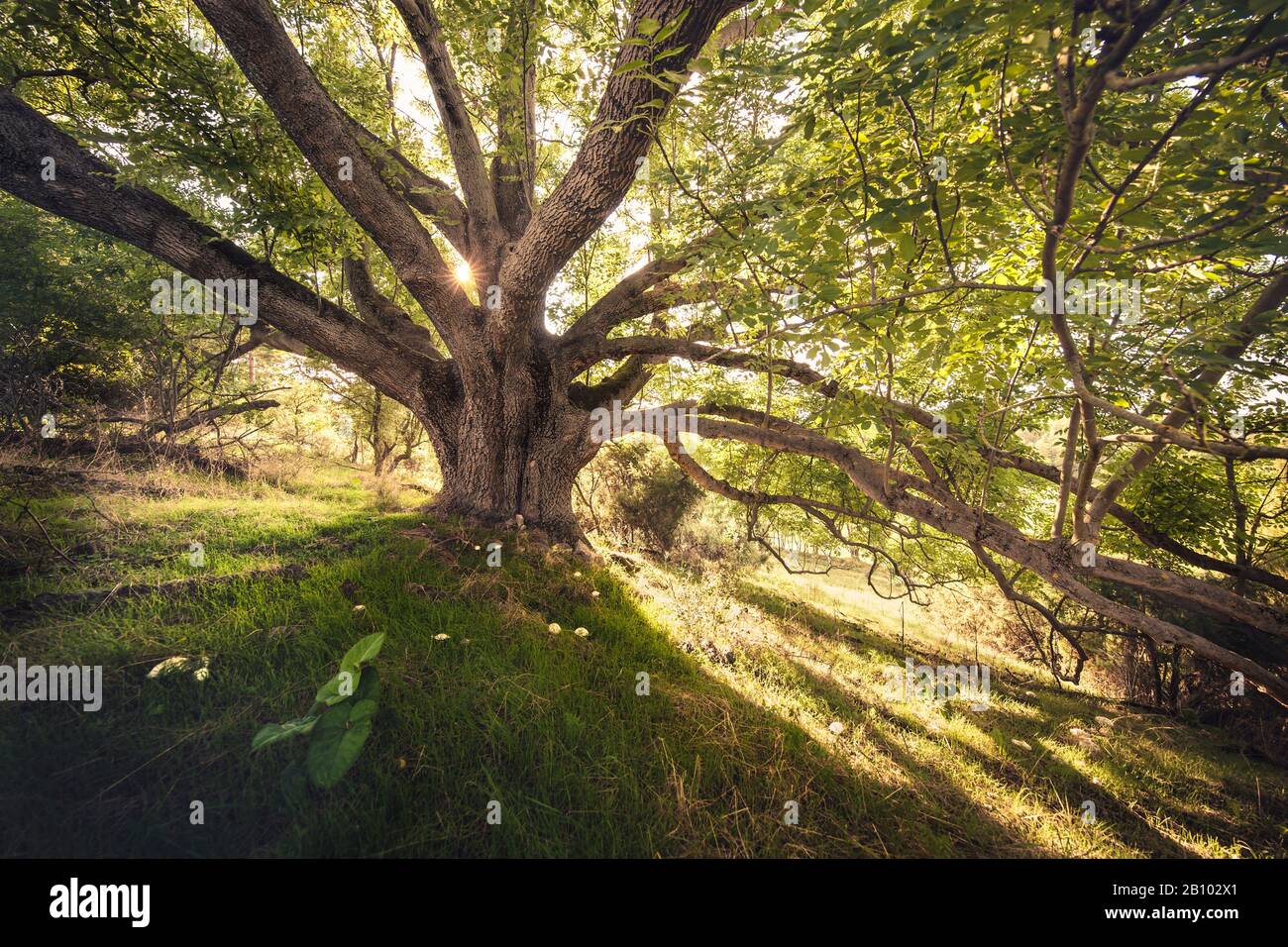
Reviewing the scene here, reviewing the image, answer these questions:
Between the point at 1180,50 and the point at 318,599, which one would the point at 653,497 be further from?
the point at 1180,50

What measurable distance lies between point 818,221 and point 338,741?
4097 millimetres

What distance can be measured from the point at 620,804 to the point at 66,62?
8468 mm

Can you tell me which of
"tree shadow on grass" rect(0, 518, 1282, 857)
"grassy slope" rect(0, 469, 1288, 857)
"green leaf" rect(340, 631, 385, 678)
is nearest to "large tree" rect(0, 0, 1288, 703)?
"grassy slope" rect(0, 469, 1288, 857)

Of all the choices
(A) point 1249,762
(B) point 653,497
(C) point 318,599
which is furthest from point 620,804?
(B) point 653,497

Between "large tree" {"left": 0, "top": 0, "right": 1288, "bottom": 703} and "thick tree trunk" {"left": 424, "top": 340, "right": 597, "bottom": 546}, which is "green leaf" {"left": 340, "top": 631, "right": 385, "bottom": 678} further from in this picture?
"large tree" {"left": 0, "top": 0, "right": 1288, "bottom": 703}

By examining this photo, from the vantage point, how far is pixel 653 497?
1432 centimetres

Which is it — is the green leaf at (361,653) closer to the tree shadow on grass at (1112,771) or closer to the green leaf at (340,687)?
the green leaf at (340,687)

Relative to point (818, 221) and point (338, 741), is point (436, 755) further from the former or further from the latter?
point (818, 221)

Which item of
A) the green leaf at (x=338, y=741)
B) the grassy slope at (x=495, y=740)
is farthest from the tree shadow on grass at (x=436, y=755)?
the green leaf at (x=338, y=741)

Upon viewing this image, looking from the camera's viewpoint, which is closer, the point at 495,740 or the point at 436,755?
the point at 436,755

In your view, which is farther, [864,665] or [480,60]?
[864,665]

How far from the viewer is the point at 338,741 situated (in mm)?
2111

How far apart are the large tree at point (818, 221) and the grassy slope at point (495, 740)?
1656 millimetres

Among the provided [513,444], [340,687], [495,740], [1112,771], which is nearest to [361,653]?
[340,687]
